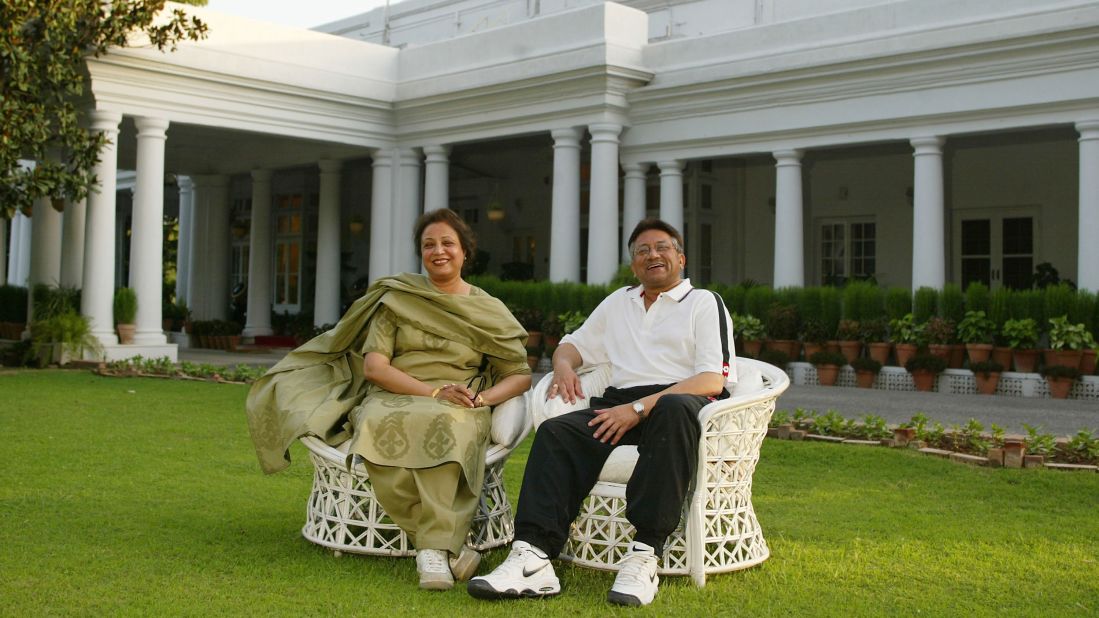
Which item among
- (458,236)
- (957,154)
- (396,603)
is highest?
(957,154)

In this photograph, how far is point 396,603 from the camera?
380cm

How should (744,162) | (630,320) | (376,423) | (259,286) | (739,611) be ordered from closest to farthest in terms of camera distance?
(739,611)
(376,423)
(630,320)
(744,162)
(259,286)

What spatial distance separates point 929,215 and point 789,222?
1.82 meters

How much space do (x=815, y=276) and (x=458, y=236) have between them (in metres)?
14.5

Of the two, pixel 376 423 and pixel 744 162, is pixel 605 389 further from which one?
pixel 744 162

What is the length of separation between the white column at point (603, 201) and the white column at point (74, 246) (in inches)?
291

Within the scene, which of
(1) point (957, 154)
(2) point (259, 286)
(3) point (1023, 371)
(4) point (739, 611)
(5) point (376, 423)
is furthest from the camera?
(2) point (259, 286)

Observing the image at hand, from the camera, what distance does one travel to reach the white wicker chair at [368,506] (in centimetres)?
437

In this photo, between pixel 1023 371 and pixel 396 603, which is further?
pixel 1023 371

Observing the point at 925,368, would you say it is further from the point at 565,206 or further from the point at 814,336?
the point at 565,206

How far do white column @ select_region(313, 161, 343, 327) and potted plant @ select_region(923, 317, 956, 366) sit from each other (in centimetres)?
1065

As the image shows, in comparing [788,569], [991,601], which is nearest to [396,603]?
[788,569]

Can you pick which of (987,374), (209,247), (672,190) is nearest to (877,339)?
(987,374)

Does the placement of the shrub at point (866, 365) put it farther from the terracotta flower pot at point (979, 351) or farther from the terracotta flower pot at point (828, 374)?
the terracotta flower pot at point (979, 351)
